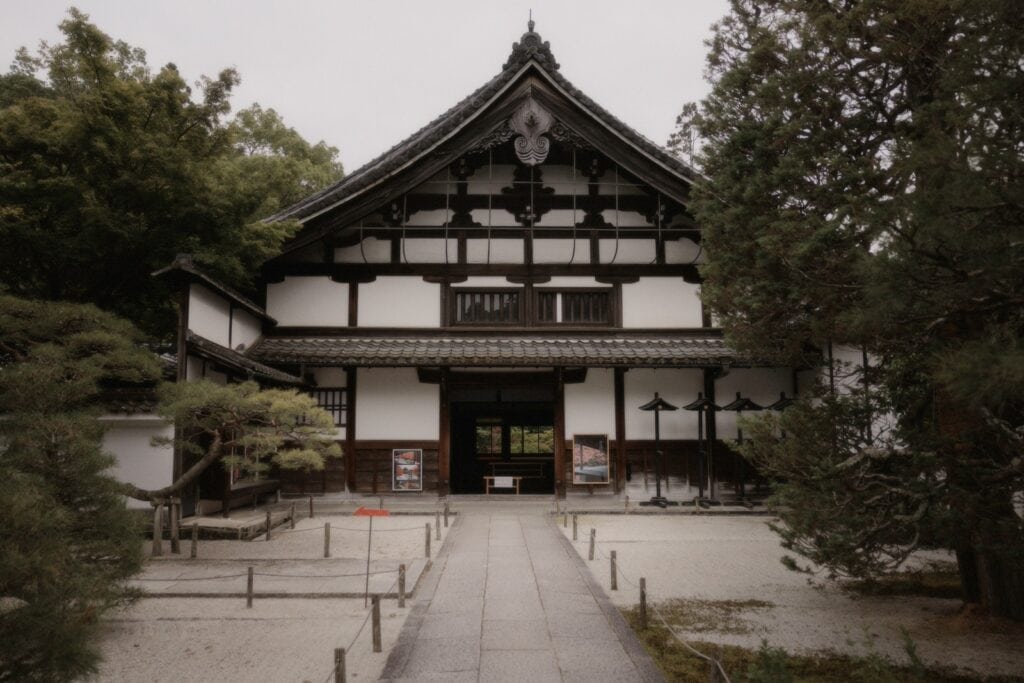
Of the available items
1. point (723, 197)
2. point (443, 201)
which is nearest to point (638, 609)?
point (723, 197)

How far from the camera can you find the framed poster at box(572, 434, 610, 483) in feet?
56.1

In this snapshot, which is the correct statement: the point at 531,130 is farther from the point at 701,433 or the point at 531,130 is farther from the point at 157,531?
the point at 157,531

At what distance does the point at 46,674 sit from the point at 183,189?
1078 cm

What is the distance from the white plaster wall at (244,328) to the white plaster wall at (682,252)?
11.0m

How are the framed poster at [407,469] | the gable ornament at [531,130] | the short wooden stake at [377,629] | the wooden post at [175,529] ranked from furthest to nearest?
the framed poster at [407,469], the gable ornament at [531,130], the wooden post at [175,529], the short wooden stake at [377,629]

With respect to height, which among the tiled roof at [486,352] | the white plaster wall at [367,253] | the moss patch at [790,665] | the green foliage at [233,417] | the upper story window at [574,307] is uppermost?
the white plaster wall at [367,253]

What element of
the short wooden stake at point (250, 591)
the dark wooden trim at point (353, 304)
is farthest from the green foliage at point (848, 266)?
the dark wooden trim at point (353, 304)

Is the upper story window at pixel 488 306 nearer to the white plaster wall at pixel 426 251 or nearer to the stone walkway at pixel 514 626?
the white plaster wall at pixel 426 251

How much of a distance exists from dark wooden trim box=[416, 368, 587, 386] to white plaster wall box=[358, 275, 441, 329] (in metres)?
1.39

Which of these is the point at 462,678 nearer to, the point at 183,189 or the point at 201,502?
the point at 201,502

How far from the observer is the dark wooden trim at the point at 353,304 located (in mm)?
17734

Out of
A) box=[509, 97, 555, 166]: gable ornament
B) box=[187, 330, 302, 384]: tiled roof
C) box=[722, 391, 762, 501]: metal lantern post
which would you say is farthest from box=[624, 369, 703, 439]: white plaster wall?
box=[187, 330, 302, 384]: tiled roof

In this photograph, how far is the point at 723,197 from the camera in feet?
26.5

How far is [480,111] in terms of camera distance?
16.6 metres
